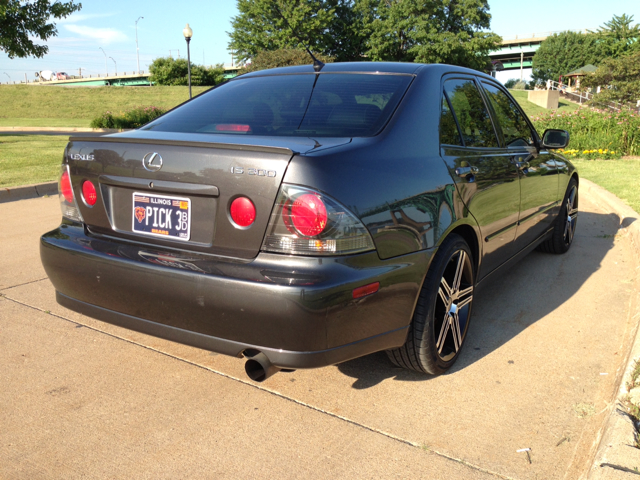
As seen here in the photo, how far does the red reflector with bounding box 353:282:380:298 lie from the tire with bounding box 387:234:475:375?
0.45 m

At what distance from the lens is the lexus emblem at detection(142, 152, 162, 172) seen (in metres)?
2.41

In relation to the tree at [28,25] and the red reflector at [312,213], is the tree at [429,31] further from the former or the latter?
the red reflector at [312,213]

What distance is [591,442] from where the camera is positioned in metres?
2.43

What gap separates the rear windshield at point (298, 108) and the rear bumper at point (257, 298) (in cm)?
69

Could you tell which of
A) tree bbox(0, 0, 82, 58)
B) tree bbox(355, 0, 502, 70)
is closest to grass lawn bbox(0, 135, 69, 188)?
tree bbox(0, 0, 82, 58)

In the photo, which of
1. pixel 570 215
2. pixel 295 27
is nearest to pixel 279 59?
pixel 295 27

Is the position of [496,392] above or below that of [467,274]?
below

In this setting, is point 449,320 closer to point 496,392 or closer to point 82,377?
point 496,392

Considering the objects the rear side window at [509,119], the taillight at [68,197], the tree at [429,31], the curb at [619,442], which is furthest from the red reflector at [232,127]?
the tree at [429,31]

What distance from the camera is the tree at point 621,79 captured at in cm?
4847

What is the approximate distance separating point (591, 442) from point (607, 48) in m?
76.0

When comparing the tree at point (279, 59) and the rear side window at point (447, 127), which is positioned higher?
the tree at point (279, 59)

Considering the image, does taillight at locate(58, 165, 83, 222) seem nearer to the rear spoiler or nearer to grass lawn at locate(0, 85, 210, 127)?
the rear spoiler

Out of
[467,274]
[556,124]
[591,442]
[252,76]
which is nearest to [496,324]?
[467,274]
